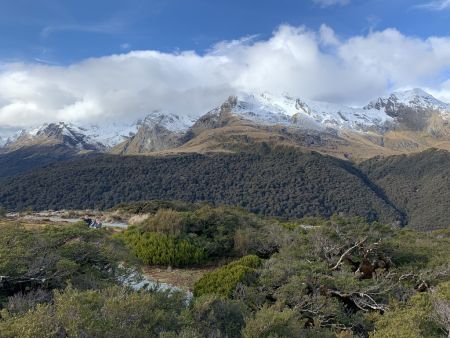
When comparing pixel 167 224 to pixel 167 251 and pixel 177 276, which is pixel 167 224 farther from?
pixel 177 276

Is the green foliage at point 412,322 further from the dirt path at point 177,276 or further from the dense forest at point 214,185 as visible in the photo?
the dense forest at point 214,185

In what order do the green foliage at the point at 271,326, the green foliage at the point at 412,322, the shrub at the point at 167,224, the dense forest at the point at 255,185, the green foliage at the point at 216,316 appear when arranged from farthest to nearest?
the dense forest at the point at 255,185
the shrub at the point at 167,224
the green foliage at the point at 412,322
the green foliage at the point at 216,316
the green foliage at the point at 271,326

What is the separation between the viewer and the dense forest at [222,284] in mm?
6441

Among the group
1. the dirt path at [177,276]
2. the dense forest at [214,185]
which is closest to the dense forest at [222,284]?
the dirt path at [177,276]

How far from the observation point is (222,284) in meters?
11.8

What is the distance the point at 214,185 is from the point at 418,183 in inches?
2652

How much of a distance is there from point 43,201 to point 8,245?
10592 cm

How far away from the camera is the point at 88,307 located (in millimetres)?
6184

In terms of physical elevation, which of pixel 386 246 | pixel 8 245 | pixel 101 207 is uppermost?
pixel 8 245

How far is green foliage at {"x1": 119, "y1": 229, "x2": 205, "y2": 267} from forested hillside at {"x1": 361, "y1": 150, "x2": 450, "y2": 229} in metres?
106

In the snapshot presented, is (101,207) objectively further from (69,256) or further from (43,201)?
(69,256)

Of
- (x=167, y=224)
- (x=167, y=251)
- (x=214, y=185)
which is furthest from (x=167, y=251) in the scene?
(x=214, y=185)

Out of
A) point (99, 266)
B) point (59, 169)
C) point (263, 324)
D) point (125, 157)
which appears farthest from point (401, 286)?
point (125, 157)

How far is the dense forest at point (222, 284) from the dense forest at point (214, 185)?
Result: 9472cm
